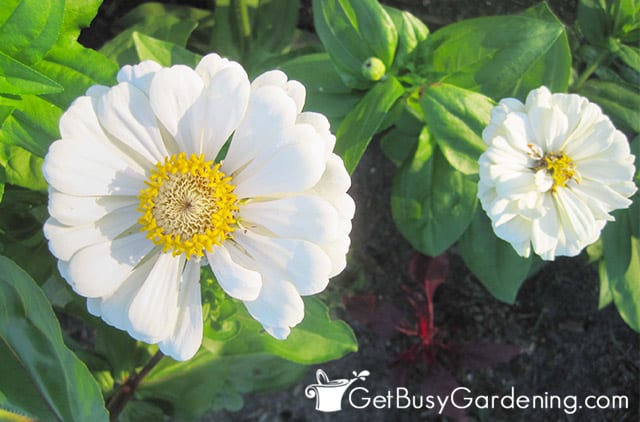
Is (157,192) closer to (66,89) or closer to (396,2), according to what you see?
(66,89)

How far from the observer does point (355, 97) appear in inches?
55.6

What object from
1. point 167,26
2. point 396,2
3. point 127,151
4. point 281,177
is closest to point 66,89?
point 127,151

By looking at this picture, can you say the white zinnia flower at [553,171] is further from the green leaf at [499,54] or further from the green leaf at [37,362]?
the green leaf at [37,362]

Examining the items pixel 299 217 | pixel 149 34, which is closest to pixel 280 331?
pixel 299 217

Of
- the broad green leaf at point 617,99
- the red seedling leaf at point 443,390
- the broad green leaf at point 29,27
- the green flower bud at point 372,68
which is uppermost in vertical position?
the broad green leaf at point 29,27

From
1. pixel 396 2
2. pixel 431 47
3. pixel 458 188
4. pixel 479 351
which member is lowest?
pixel 479 351

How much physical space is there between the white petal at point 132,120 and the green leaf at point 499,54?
1.94ft

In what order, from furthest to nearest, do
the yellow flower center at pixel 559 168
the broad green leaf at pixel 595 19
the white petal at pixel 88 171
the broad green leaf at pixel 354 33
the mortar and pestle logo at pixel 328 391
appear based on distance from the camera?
the mortar and pestle logo at pixel 328 391 → the broad green leaf at pixel 595 19 → the broad green leaf at pixel 354 33 → the yellow flower center at pixel 559 168 → the white petal at pixel 88 171

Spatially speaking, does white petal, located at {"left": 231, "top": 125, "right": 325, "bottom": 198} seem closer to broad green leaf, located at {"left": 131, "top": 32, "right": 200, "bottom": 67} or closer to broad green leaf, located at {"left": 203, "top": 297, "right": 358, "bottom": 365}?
broad green leaf, located at {"left": 203, "top": 297, "right": 358, "bottom": 365}

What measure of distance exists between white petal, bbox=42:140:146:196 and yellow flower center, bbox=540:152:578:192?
0.69 metres

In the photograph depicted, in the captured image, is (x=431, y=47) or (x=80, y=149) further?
(x=431, y=47)

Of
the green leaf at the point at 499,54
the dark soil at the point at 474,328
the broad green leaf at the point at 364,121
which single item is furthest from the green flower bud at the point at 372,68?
the dark soil at the point at 474,328

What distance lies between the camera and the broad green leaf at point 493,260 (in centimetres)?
149

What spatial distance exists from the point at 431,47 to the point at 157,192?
0.67m
